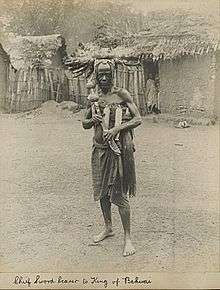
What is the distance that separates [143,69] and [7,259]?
826mm

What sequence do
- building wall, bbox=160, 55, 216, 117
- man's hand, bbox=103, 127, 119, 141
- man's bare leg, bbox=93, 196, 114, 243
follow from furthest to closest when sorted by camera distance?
1. building wall, bbox=160, 55, 216, 117
2. man's bare leg, bbox=93, 196, 114, 243
3. man's hand, bbox=103, 127, 119, 141

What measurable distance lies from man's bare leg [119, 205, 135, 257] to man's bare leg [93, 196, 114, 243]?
0.18ft

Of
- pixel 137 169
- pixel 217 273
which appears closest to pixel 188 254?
pixel 217 273

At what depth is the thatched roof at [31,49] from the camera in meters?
2.07

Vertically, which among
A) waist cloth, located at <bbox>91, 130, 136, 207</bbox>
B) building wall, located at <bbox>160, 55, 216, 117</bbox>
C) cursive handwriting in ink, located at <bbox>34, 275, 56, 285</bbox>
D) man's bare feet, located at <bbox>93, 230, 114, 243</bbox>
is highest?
building wall, located at <bbox>160, 55, 216, 117</bbox>

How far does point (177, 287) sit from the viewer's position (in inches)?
80.7

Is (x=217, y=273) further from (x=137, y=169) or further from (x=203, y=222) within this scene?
(x=137, y=169)

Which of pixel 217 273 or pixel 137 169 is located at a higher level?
pixel 137 169

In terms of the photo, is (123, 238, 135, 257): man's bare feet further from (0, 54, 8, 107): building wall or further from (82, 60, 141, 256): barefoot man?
(0, 54, 8, 107): building wall

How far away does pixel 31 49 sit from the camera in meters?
2.08

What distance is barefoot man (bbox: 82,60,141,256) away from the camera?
1.92 meters

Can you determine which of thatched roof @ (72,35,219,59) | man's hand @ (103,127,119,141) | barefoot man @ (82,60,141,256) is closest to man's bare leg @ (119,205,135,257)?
barefoot man @ (82,60,141,256)

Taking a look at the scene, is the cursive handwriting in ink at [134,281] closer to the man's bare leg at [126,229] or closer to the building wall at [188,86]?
the man's bare leg at [126,229]
